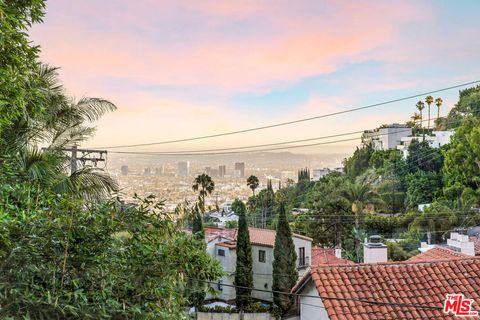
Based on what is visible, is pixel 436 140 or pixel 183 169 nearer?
pixel 183 169

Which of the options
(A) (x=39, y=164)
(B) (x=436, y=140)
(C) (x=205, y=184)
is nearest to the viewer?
(A) (x=39, y=164)

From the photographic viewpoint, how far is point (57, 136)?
280 inches

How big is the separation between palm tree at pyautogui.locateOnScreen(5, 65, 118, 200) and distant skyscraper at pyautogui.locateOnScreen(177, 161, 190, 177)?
9.46 meters

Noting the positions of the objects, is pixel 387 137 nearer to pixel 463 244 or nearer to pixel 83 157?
pixel 463 244

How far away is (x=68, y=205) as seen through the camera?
3.07m

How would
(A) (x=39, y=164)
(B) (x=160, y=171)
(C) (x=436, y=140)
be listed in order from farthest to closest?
(C) (x=436, y=140) < (B) (x=160, y=171) < (A) (x=39, y=164)

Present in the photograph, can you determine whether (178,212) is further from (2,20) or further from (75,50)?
(75,50)

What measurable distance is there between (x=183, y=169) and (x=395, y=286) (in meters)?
12.7

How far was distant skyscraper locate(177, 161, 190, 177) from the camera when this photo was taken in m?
17.3

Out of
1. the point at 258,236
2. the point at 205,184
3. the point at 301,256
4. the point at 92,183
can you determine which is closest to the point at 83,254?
the point at 92,183

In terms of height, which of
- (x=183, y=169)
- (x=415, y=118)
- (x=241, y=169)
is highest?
(x=415, y=118)

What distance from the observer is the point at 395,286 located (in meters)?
6.66

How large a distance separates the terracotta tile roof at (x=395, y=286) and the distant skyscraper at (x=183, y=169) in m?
11.1

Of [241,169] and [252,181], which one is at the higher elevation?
[241,169]
